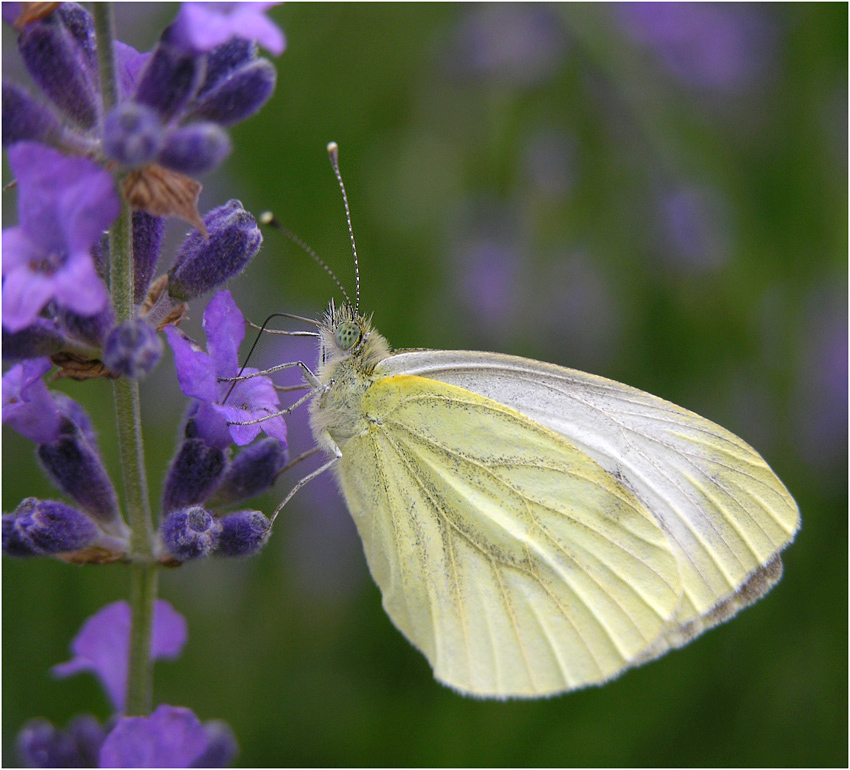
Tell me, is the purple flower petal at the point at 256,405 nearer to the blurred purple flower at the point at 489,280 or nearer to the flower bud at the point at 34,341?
the flower bud at the point at 34,341

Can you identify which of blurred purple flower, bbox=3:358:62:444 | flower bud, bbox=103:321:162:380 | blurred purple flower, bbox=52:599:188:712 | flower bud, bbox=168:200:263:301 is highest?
flower bud, bbox=168:200:263:301

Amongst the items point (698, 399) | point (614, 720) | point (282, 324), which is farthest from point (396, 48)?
point (614, 720)

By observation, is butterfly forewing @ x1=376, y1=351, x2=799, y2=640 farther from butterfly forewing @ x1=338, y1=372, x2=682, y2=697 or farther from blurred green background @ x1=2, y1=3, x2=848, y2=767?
blurred green background @ x1=2, y1=3, x2=848, y2=767

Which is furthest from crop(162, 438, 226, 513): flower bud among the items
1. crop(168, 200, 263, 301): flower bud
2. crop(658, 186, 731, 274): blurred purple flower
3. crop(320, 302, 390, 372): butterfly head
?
crop(658, 186, 731, 274): blurred purple flower

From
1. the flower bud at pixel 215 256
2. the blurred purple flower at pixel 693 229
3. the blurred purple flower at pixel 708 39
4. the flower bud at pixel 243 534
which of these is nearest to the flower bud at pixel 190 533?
the flower bud at pixel 243 534

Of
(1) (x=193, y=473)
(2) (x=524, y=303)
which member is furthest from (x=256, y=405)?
(2) (x=524, y=303)
